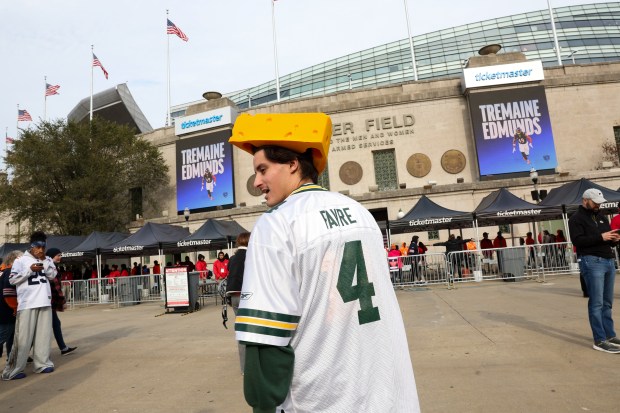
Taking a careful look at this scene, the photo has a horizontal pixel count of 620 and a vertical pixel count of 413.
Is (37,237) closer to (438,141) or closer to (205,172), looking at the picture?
(205,172)

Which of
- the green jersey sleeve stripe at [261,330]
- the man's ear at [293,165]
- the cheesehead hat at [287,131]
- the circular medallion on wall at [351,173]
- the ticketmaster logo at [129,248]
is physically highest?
the circular medallion on wall at [351,173]

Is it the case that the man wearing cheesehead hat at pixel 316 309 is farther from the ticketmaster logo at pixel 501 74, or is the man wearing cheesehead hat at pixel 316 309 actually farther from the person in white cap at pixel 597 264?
the ticketmaster logo at pixel 501 74

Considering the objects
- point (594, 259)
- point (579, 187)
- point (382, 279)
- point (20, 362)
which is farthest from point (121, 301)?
point (579, 187)

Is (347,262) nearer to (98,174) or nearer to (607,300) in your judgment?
(607,300)

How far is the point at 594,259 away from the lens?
5.33m

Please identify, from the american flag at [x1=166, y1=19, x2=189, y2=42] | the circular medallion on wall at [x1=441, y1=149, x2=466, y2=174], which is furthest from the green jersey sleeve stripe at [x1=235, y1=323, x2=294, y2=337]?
the american flag at [x1=166, y1=19, x2=189, y2=42]

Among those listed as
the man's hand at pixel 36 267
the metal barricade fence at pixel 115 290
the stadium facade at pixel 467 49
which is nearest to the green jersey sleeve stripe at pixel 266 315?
the man's hand at pixel 36 267

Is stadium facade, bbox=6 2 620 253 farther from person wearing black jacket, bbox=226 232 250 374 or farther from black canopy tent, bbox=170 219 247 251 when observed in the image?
person wearing black jacket, bbox=226 232 250 374

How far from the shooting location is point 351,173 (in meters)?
26.8

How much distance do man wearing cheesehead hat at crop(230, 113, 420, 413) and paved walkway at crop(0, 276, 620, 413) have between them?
2643 mm

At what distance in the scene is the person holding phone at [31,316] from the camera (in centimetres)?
590

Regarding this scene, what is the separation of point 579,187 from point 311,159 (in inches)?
729

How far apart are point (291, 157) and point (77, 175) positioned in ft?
106

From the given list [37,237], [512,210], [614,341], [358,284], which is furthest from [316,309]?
[512,210]
